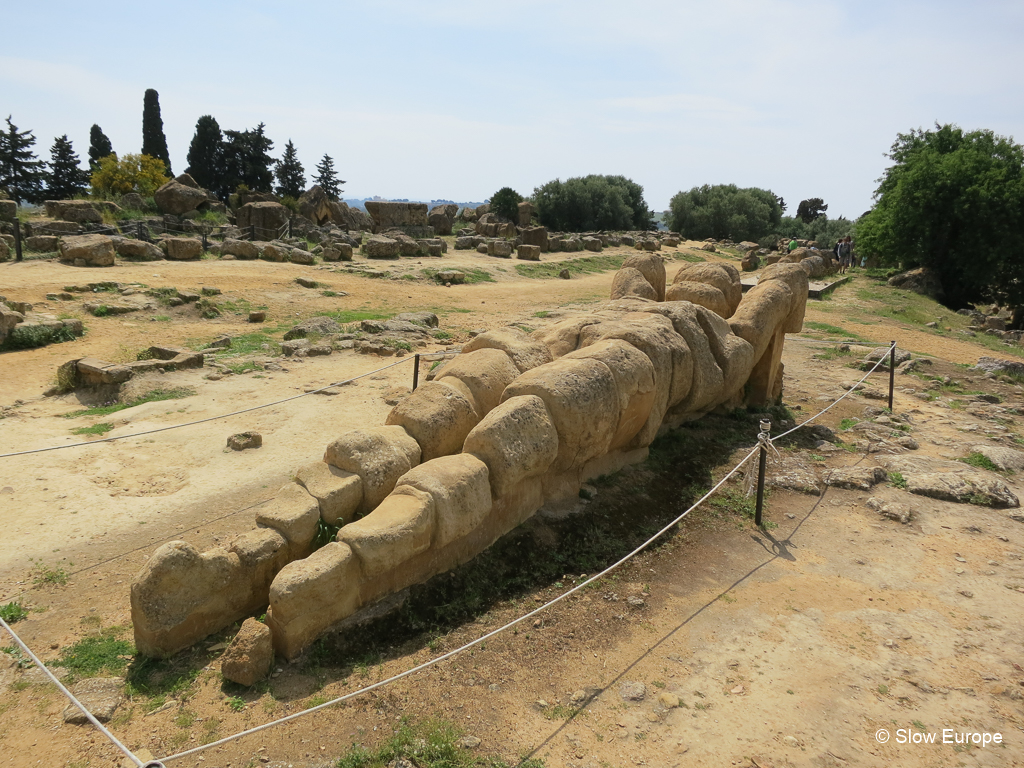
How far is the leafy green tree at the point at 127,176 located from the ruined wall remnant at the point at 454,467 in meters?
26.0

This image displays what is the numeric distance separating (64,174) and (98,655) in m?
36.0

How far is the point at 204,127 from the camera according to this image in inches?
1484

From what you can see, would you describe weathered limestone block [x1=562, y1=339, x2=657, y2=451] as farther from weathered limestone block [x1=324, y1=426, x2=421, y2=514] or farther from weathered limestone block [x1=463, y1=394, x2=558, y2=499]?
weathered limestone block [x1=324, y1=426, x2=421, y2=514]

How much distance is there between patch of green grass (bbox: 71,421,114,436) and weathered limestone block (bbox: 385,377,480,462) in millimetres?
4377

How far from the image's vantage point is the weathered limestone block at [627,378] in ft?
20.9

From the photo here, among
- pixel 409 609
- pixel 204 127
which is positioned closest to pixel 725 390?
pixel 409 609

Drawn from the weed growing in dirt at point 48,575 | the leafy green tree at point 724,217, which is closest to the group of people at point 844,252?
the leafy green tree at point 724,217

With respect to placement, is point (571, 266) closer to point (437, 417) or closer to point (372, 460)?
point (437, 417)

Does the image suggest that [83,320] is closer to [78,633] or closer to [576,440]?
[78,633]

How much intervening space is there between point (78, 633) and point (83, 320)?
10518 mm

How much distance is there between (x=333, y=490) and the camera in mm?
5109

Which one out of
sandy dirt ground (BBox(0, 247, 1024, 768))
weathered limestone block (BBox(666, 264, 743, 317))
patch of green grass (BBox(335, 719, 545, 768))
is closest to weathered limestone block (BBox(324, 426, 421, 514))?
sandy dirt ground (BBox(0, 247, 1024, 768))

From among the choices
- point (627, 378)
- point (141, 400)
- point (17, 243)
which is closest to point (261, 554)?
point (627, 378)

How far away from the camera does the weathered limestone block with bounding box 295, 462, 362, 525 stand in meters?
5.09
